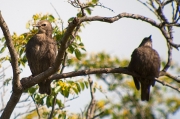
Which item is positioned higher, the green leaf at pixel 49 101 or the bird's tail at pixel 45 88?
the bird's tail at pixel 45 88

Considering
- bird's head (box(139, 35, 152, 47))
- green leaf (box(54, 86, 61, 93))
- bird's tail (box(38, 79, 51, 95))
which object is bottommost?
bird's tail (box(38, 79, 51, 95))

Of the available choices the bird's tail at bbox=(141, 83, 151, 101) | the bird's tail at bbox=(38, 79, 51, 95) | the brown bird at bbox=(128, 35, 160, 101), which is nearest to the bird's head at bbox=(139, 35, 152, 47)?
the brown bird at bbox=(128, 35, 160, 101)

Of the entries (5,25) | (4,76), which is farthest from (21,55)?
(5,25)

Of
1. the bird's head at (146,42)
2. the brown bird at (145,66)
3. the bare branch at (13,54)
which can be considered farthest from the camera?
the bird's head at (146,42)

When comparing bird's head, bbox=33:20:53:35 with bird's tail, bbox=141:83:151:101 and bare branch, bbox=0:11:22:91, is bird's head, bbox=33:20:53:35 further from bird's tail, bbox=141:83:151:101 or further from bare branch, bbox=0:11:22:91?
bare branch, bbox=0:11:22:91

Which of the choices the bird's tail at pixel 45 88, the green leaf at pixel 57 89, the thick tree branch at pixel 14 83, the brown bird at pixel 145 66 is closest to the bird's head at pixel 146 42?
the brown bird at pixel 145 66

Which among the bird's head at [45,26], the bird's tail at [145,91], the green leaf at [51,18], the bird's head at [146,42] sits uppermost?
the green leaf at [51,18]

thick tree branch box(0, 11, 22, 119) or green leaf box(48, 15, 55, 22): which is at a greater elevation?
green leaf box(48, 15, 55, 22)

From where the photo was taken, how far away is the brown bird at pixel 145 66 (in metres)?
6.62

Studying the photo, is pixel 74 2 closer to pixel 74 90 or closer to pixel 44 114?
pixel 74 90

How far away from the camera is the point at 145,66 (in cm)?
673

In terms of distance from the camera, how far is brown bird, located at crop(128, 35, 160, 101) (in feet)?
21.7

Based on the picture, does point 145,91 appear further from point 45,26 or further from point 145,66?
point 45,26

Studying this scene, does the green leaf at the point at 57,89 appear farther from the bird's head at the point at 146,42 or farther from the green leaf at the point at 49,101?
the bird's head at the point at 146,42
